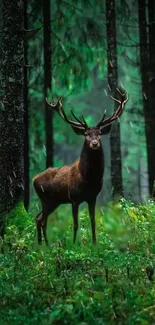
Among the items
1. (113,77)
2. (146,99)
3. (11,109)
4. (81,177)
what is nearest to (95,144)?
(81,177)

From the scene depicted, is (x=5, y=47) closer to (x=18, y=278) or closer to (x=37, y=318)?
(x=18, y=278)

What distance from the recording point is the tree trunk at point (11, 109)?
9.68 meters

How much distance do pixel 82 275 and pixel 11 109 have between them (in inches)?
157

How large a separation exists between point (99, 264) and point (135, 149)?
41176mm

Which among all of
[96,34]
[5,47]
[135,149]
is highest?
[96,34]

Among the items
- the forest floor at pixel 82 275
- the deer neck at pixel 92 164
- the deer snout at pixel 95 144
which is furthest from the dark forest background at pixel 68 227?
the deer snout at pixel 95 144

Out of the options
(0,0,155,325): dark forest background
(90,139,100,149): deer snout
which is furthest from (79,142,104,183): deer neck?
(0,0,155,325): dark forest background

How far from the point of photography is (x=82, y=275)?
6.78 m

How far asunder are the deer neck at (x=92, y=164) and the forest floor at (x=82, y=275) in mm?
615

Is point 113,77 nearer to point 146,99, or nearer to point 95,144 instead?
point 146,99

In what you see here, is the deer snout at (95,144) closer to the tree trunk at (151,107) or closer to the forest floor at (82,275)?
Answer: the forest floor at (82,275)

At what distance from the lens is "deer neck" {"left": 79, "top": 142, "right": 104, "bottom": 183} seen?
9.66m

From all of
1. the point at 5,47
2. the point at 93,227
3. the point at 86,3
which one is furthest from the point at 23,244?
the point at 86,3

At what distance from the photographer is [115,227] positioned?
28.1 ft
